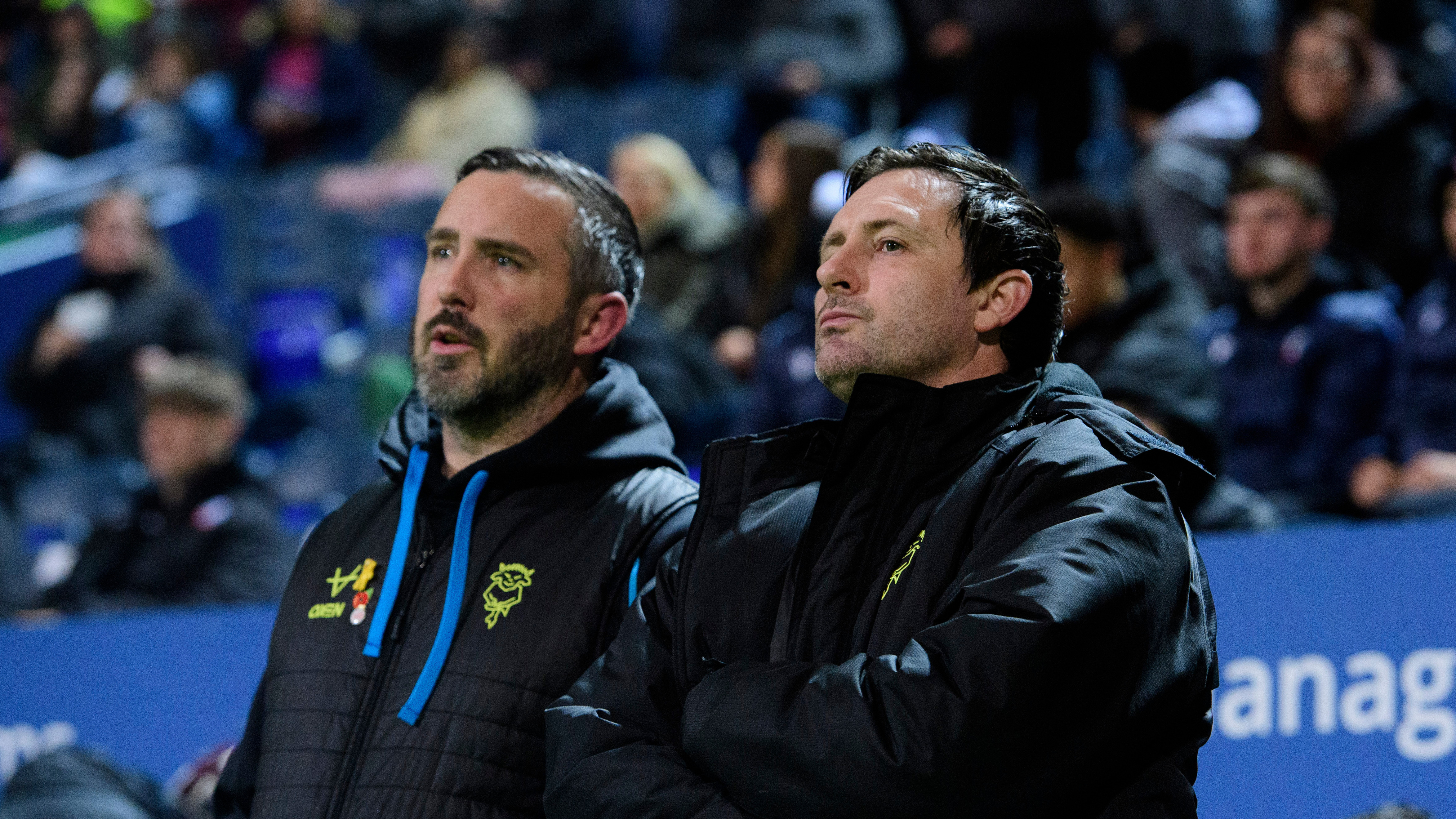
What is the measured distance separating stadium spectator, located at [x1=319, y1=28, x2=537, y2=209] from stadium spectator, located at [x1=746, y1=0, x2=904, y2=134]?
1.51m

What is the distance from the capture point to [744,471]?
6.77 ft

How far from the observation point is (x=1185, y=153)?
5.96 m

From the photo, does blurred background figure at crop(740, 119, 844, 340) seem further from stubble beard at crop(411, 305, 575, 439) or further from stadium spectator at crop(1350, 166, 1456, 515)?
stubble beard at crop(411, 305, 575, 439)

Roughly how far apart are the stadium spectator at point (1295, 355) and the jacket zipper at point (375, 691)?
2711 mm

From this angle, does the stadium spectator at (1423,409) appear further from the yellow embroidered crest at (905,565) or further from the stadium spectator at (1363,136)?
the yellow embroidered crest at (905,565)

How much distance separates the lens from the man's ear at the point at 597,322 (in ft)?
8.52

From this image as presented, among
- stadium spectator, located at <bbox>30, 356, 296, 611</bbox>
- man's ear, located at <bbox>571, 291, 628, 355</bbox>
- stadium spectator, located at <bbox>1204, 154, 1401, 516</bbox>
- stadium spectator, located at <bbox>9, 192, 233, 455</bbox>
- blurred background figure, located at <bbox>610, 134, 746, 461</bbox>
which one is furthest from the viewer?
stadium spectator, located at <bbox>9, 192, 233, 455</bbox>

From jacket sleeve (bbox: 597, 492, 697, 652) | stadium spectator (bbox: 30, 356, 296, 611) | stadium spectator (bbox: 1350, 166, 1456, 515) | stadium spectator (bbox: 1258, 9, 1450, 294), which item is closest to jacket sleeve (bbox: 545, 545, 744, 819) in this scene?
jacket sleeve (bbox: 597, 492, 697, 652)

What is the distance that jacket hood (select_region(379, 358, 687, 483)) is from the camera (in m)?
2.46

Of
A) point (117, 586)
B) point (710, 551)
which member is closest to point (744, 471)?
point (710, 551)

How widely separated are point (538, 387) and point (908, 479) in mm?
843

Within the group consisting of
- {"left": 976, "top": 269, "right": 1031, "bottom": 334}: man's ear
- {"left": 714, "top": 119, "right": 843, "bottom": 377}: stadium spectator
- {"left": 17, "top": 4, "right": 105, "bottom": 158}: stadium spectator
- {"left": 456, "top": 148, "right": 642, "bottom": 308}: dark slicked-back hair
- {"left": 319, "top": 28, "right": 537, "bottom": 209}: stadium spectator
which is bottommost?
{"left": 976, "top": 269, "right": 1031, "bottom": 334}: man's ear

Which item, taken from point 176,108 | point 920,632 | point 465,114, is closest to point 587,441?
point 920,632

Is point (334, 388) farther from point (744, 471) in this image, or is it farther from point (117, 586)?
point (744, 471)
